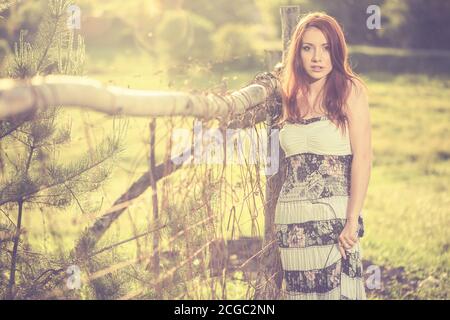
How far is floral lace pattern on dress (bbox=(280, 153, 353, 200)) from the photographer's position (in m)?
3.87

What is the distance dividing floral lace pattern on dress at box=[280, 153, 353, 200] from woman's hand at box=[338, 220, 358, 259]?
143 millimetres

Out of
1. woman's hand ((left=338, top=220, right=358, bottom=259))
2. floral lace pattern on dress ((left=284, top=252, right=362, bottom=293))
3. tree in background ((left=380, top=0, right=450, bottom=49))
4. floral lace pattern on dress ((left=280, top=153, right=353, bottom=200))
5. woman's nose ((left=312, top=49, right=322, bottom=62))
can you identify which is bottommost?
floral lace pattern on dress ((left=284, top=252, right=362, bottom=293))

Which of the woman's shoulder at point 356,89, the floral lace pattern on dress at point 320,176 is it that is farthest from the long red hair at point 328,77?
the floral lace pattern on dress at point 320,176

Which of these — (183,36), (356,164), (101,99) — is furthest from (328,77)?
(183,36)

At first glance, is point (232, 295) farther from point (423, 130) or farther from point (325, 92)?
point (423, 130)

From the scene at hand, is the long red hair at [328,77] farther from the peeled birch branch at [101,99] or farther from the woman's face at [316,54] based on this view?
the peeled birch branch at [101,99]

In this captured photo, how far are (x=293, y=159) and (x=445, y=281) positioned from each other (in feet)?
11.7

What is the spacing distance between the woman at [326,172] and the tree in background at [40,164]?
87 cm

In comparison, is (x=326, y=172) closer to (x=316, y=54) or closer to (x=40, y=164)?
(x=316, y=54)

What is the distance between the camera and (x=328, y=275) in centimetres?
385

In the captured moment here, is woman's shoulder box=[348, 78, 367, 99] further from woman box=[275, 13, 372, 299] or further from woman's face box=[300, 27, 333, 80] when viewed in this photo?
woman's face box=[300, 27, 333, 80]

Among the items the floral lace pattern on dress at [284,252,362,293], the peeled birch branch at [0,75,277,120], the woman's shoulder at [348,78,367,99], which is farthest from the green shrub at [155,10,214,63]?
the peeled birch branch at [0,75,277,120]

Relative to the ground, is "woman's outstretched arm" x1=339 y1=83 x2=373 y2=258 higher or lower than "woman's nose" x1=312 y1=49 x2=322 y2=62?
lower

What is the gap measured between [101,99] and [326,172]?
1.52 metres
